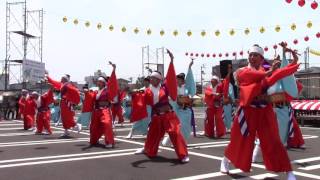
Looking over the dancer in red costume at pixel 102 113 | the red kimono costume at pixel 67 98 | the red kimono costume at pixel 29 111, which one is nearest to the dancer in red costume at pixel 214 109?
the dancer in red costume at pixel 102 113

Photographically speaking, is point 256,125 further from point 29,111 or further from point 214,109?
point 29,111

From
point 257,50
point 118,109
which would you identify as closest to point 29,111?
point 118,109

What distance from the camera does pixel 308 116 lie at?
1861 cm

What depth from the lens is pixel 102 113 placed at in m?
10.9

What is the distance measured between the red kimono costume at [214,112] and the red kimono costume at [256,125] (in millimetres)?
6729

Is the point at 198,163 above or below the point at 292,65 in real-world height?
below

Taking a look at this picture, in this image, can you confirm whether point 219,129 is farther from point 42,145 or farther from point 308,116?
point 308,116

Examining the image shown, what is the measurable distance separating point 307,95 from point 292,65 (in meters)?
22.0

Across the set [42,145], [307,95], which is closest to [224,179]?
[42,145]

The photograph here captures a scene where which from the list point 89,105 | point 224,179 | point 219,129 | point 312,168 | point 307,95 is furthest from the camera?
point 307,95

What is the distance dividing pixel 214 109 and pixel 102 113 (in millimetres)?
4048

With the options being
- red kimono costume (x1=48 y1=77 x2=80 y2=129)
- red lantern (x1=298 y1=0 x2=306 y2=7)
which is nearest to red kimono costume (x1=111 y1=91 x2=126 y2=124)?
red kimono costume (x1=48 y1=77 x2=80 y2=129)

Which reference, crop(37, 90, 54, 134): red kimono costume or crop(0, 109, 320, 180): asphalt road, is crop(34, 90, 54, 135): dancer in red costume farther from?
crop(0, 109, 320, 180): asphalt road

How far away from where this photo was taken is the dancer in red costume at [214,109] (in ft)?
44.1
